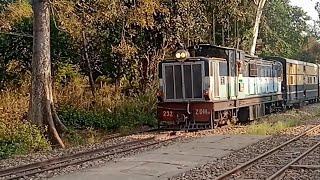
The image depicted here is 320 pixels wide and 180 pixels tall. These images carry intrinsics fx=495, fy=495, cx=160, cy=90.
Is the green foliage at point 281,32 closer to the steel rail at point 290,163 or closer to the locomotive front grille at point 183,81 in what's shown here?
the locomotive front grille at point 183,81

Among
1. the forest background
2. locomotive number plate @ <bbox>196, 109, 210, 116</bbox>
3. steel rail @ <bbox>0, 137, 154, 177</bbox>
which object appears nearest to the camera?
steel rail @ <bbox>0, 137, 154, 177</bbox>

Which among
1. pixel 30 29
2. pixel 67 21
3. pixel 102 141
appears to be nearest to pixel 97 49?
pixel 30 29

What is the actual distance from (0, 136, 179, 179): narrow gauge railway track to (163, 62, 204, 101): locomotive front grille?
323 centimetres

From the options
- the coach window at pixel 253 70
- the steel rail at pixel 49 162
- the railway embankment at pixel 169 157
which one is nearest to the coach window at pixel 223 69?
the railway embankment at pixel 169 157

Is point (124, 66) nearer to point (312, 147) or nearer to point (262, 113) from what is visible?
point (262, 113)

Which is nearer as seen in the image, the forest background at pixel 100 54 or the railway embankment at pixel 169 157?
the railway embankment at pixel 169 157

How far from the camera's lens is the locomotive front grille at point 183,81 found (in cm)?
1805

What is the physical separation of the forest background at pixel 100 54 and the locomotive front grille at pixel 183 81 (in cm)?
262

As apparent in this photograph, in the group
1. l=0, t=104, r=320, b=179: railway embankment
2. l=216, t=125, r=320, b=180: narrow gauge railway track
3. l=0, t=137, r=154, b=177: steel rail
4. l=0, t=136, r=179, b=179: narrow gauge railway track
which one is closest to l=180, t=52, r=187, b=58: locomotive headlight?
l=0, t=104, r=320, b=179: railway embankment

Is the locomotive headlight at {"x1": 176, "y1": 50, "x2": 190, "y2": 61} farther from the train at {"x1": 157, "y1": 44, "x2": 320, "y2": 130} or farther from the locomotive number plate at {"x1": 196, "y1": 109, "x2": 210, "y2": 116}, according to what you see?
the locomotive number plate at {"x1": 196, "y1": 109, "x2": 210, "y2": 116}

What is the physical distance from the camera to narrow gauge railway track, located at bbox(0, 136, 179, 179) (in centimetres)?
1052

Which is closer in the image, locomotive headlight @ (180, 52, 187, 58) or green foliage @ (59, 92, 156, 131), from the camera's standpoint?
locomotive headlight @ (180, 52, 187, 58)

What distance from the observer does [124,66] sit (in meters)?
23.5

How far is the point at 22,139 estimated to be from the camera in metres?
14.4
